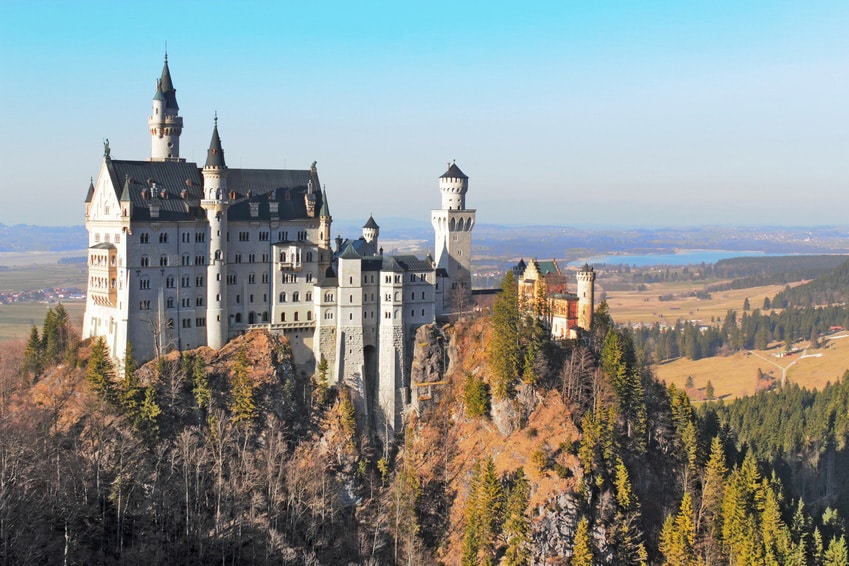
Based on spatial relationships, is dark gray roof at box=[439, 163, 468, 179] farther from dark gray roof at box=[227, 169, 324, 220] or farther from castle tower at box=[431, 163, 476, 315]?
dark gray roof at box=[227, 169, 324, 220]

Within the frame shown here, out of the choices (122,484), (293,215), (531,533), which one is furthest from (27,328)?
(531,533)

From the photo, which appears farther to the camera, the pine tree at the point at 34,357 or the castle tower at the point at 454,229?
the castle tower at the point at 454,229

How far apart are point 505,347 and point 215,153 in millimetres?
35432

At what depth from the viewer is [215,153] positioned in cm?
9600

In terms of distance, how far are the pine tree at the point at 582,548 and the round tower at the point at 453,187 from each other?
4137 centimetres

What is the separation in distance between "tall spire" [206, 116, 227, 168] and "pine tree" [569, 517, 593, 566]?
49829mm

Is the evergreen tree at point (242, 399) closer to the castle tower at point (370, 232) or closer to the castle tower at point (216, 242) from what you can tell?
the castle tower at point (216, 242)

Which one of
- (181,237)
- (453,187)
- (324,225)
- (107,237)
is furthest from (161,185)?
(453,187)

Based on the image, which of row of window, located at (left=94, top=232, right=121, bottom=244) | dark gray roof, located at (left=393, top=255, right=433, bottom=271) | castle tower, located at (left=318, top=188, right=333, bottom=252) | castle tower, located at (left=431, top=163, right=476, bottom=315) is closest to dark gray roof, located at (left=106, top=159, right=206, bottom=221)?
row of window, located at (left=94, top=232, right=121, bottom=244)

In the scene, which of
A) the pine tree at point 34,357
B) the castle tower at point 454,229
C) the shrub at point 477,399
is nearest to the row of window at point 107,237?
the pine tree at point 34,357

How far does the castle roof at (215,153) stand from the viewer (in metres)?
95.7

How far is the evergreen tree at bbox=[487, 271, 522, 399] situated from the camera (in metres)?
95.4

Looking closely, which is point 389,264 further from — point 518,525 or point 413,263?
point 518,525

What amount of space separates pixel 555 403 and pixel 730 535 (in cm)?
2052
